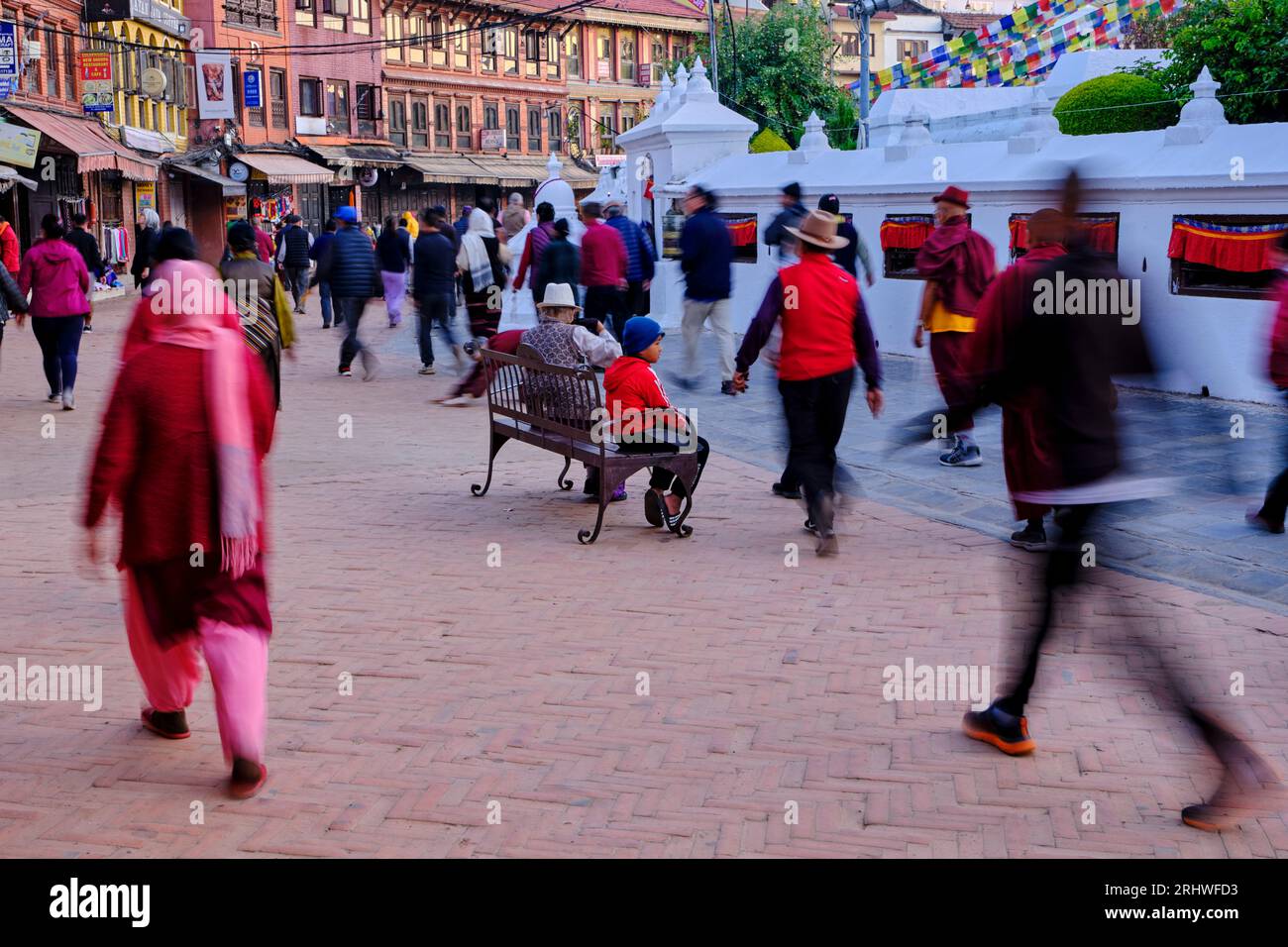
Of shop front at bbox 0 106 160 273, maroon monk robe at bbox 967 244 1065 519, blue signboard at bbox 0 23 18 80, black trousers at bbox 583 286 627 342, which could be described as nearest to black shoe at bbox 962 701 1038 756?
maroon monk robe at bbox 967 244 1065 519

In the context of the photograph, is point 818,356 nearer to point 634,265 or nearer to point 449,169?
point 634,265

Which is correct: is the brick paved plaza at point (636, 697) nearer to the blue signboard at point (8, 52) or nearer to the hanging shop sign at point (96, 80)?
the blue signboard at point (8, 52)

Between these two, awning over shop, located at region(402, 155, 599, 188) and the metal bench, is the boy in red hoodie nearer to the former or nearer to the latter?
the metal bench

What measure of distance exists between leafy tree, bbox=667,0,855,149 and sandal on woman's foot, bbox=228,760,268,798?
148 feet

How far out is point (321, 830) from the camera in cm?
430

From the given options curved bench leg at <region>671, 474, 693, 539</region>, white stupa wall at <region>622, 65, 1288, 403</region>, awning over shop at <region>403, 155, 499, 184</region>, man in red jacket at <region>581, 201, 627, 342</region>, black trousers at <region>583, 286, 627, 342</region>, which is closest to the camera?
curved bench leg at <region>671, 474, 693, 539</region>

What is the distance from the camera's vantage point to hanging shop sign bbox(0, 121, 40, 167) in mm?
25688

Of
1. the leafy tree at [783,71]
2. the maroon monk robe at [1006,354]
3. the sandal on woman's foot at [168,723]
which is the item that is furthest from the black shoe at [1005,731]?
the leafy tree at [783,71]

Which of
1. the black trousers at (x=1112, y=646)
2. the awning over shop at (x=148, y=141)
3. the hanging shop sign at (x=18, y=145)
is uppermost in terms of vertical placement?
the awning over shop at (x=148, y=141)

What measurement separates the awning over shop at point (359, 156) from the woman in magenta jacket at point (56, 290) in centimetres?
3721

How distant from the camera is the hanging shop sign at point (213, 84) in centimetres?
3991

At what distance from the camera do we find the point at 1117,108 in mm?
17938

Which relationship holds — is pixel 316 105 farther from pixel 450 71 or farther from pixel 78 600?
pixel 78 600

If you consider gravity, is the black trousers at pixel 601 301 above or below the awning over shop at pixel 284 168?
below
